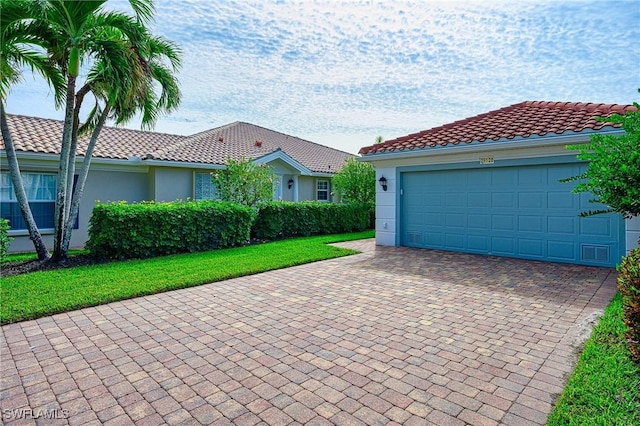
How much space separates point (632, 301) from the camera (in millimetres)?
3553

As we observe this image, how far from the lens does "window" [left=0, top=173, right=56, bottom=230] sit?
11477mm

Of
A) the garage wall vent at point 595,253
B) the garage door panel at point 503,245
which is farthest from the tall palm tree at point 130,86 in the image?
the garage wall vent at point 595,253

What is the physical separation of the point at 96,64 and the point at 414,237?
9.56 meters

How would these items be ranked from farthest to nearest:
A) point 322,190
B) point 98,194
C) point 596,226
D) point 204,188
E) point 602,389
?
point 322,190
point 204,188
point 98,194
point 596,226
point 602,389

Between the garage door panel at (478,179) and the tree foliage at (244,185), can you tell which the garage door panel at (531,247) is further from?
the tree foliage at (244,185)

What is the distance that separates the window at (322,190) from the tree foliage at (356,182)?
346cm

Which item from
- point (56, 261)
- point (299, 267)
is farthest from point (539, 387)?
point (56, 261)

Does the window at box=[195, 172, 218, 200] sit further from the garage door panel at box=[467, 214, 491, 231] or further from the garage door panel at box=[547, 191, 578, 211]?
the garage door panel at box=[547, 191, 578, 211]

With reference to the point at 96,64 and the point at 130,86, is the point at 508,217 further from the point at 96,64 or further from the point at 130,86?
the point at 96,64

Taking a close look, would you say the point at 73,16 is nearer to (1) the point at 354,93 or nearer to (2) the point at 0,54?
(2) the point at 0,54

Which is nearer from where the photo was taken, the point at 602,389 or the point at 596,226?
the point at 602,389

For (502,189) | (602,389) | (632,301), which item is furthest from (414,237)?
(602,389)

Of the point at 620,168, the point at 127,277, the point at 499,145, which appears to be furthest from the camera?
the point at 499,145

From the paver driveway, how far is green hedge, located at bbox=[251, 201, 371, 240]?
7003 millimetres
